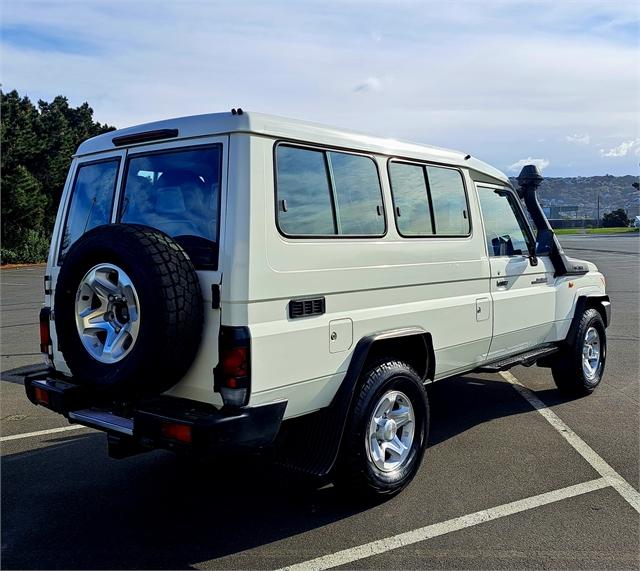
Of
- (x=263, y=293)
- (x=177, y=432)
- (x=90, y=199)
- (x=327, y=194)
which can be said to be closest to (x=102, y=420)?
(x=177, y=432)

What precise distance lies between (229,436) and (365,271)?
4.54ft

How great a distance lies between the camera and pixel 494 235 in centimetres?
544

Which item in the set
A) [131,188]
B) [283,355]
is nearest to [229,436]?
[283,355]

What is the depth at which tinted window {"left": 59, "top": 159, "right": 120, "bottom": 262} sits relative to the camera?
417 centimetres

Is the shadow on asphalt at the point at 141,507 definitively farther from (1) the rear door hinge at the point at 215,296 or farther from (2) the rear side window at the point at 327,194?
(2) the rear side window at the point at 327,194

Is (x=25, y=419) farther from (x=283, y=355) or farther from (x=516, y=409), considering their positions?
(x=516, y=409)

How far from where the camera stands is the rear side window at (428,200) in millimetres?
4480

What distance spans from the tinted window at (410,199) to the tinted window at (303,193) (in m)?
0.70

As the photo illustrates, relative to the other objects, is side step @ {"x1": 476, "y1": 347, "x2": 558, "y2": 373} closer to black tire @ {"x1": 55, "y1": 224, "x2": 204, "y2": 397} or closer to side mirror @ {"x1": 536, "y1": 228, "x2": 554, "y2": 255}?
side mirror @ {"x1": 536, "y1": 228, "x2": 554, "y2": 255}

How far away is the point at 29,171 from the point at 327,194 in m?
29.2

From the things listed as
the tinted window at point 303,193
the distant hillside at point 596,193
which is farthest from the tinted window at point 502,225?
the distant hillside at point 596,193

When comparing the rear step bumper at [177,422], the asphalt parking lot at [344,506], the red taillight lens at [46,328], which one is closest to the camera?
the rear step bumper at [177,422]

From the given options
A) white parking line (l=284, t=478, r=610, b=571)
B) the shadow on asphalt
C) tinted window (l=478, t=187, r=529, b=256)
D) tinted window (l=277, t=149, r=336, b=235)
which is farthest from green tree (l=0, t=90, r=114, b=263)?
white parking line (l=284, t=478, r=610, b=571)

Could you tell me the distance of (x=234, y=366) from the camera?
330cm
